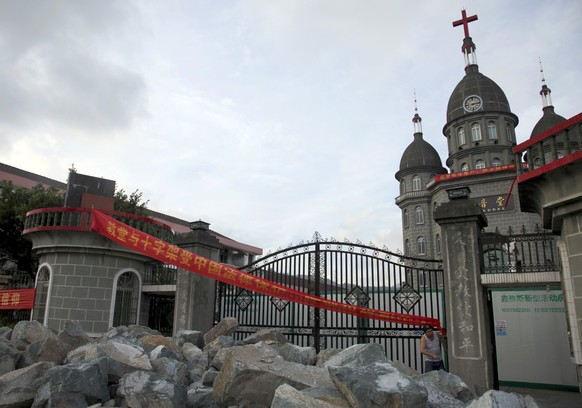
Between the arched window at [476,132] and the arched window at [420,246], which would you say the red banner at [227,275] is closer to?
the arched window at [420,246]

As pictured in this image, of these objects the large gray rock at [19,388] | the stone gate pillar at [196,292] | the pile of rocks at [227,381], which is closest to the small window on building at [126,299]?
the stone gate pillar at [196,292]

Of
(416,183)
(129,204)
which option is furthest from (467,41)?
(129,204)

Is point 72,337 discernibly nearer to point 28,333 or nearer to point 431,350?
point 28,333

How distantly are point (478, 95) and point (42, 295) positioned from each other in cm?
3298

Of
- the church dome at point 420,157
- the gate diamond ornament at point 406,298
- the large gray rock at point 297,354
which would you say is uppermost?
the church dome at point 420,157

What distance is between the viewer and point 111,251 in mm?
11039

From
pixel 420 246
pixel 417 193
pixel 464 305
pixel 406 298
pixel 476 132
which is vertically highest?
pixel 476 132

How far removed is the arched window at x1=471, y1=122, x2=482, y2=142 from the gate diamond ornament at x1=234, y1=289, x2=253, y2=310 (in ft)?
95.7

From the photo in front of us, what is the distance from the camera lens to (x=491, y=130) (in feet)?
107

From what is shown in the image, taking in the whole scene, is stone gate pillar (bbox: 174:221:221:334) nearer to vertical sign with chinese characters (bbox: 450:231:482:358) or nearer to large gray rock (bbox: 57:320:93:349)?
large gray rock (bbox: 57:320:93:349)

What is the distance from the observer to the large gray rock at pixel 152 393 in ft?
12.2

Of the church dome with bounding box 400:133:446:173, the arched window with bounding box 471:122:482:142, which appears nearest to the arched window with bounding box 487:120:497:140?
the arched window with bounding box 471:122:482:142

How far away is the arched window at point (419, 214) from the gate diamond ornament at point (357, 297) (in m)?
26.9

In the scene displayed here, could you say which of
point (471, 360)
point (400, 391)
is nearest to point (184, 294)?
point (471, 360)
